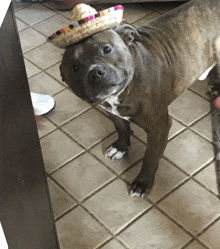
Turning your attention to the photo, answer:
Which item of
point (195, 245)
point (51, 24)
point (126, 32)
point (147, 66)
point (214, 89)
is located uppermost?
point (126, 32)

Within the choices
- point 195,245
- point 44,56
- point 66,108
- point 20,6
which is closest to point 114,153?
point 66,108

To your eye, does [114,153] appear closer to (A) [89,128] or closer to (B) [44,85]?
(A) [89,128]

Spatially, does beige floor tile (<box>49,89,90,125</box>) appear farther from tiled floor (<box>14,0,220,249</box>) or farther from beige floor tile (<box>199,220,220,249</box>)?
beige floor tile (<box>199,220,220,249</box>)

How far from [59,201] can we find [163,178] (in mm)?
382

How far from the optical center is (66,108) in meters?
1.68

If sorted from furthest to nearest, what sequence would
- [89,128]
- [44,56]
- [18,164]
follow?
[44,56], [89,128], [18,164]

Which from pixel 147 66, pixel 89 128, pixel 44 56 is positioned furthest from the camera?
pixel 44 56

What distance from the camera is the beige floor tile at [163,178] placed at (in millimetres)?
1361

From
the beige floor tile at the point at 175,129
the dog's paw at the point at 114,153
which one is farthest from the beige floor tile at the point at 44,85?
the beige floor tile at the point at 175,129

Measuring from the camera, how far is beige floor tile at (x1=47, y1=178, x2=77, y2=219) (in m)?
1.35

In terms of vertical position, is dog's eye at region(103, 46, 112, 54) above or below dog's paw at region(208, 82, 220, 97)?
above

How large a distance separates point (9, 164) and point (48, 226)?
355 millimetres

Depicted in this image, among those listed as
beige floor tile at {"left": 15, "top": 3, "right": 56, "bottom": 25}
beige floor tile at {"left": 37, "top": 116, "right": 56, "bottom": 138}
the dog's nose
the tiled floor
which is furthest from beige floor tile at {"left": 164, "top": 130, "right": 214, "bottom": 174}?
beige floor tile at {"left": 15, "top": 3, "right": 56, "bottom": 25}

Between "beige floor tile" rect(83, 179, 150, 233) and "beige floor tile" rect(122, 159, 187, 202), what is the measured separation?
39 mm
